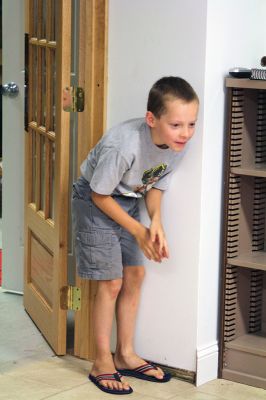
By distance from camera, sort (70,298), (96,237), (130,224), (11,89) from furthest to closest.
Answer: (11,89), (70,298), (96,237), (130,224)

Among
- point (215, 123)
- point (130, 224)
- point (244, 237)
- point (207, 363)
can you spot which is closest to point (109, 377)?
point (207, 363)

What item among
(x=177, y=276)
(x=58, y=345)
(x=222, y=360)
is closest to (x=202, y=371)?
(x=222, y=360)

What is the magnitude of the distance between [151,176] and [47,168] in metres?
0.68

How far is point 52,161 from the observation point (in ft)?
11.3

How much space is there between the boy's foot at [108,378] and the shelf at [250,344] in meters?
0.42

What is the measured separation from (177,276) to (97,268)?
11.5 inches

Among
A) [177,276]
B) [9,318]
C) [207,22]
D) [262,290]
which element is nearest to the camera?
[207,22]

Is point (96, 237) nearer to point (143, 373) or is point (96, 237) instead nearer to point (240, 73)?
point (143, 373)

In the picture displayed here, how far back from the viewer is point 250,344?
3121mm

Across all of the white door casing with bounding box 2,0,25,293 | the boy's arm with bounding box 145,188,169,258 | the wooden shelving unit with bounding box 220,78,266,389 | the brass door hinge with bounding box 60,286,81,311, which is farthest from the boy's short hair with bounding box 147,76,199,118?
the white door casing with bounding box 2,0,25,293

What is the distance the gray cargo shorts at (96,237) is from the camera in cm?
299

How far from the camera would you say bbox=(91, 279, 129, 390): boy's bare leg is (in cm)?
306

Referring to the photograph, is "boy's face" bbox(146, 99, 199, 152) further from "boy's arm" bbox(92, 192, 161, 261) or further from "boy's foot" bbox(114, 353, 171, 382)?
"boy's foot" bbox(114, 353, 171, 382)

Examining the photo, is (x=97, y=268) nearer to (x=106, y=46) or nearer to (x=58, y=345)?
(x=58, y=345)
